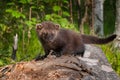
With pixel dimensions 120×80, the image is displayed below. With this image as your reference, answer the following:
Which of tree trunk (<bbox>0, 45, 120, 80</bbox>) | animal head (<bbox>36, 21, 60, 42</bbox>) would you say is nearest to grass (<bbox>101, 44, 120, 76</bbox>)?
animal head (<bbox>36, 21, 60, 42</bbox>)

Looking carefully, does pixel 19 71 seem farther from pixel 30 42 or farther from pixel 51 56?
pixel 30 42

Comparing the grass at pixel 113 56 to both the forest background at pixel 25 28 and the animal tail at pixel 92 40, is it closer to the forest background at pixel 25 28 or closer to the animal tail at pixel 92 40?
the forest background at pixel 25 28

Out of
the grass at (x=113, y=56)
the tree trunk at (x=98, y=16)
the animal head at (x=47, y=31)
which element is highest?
the animal head at (x=47, y=31)

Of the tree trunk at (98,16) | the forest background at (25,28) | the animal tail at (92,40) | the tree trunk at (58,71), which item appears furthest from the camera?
the tree trunk at (98,16)

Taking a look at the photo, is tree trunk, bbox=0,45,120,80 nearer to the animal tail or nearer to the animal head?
the animal head

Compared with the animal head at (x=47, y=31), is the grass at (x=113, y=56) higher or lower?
lower

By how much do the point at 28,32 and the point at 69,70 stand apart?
4.47 m

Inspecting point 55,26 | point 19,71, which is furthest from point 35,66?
point 55,26

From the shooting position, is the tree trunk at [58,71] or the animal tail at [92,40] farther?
the animal tail at [92,40]

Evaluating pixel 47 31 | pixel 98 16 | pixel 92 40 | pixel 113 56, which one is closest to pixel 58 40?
pixel 47 31

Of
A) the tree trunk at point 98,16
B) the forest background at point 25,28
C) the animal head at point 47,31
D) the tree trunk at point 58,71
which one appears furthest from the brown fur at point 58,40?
the tree trunk at point 98,16

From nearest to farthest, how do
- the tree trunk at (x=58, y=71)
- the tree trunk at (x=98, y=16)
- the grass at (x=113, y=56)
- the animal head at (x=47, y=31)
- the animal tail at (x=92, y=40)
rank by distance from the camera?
the tree trunk at (x=58, y=71) → the animal head at (x=47, y=31) → the animal tail at (x=92, y=40) → the grass at (x=113, y=56) → the tree trunk at (x=98, y=16)

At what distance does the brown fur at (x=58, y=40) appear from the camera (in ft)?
21.0

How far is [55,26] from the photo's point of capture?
6500 mm
